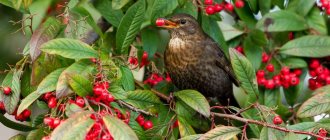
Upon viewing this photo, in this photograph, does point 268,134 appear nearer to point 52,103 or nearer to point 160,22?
point 52,103

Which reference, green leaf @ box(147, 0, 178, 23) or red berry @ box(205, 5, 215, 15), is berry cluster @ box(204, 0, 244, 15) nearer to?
red berry @ box(205, 5, 215, 15)

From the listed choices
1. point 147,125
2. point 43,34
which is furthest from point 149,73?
point 43,34

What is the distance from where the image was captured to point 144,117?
2.93m

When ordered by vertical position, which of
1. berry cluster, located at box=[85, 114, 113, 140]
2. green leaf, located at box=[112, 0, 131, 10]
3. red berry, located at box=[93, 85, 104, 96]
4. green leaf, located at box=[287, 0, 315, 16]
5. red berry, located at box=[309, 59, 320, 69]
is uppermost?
green leaf, located at box=[112, 0, 131, 10]

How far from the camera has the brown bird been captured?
3912 millimetres

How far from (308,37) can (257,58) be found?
0.87 ft

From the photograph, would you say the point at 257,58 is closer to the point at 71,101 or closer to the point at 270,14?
the point at 270,14

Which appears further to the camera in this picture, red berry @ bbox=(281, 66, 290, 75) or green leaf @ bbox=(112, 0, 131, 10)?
red berry @ bbox=(281, 66, 290, 75)

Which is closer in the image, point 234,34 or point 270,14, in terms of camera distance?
point 270,14

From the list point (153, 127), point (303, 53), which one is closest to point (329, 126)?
point (153, 127)

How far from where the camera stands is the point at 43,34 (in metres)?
2.69

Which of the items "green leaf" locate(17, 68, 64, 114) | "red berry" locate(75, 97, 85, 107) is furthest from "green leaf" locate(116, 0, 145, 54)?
"red berry" locate(75, 97, 85, 107)

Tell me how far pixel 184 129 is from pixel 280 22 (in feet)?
3.27

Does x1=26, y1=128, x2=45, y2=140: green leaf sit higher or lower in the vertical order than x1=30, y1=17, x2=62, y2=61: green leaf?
lower
